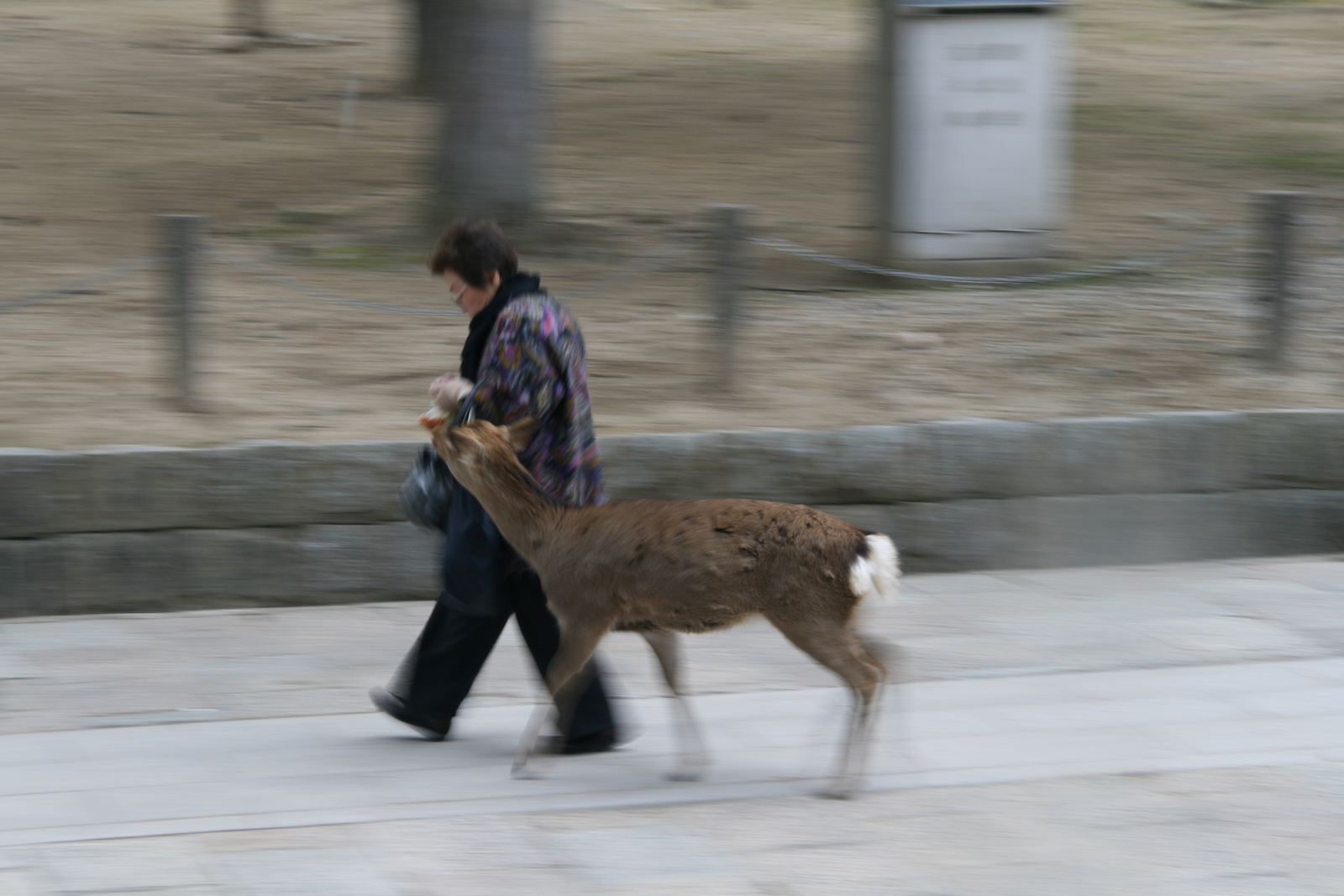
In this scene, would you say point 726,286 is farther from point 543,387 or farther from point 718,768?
point 718,768

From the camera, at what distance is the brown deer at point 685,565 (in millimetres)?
4910

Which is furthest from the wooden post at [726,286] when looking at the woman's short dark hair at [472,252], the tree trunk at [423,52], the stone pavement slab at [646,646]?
the tree trunk at [423,52]

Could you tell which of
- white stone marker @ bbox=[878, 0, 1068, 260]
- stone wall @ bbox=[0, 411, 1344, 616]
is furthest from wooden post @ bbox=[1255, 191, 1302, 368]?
white stone marker @ bbox=[878, 0, 1068, 260]

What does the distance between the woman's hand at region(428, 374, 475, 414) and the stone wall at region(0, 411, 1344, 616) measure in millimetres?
2196

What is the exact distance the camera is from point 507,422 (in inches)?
199

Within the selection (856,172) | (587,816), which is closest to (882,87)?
(856,172)

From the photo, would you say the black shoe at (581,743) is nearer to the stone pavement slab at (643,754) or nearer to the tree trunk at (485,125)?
the stone pavement slab at (643,754)

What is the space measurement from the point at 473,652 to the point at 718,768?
89 cm

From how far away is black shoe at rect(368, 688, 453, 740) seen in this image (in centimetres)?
543

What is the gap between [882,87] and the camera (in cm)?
1030

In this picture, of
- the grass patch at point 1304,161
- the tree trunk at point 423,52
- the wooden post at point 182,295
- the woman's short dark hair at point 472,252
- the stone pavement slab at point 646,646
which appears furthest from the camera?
the tree trunk at point 423,52

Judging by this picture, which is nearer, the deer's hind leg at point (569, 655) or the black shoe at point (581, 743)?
the deer's hind leg at point (569, 655)

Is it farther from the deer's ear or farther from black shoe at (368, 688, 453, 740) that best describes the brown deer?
black shoe at (368, 688, 453, 740)

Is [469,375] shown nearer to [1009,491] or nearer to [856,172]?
[1009,491]
